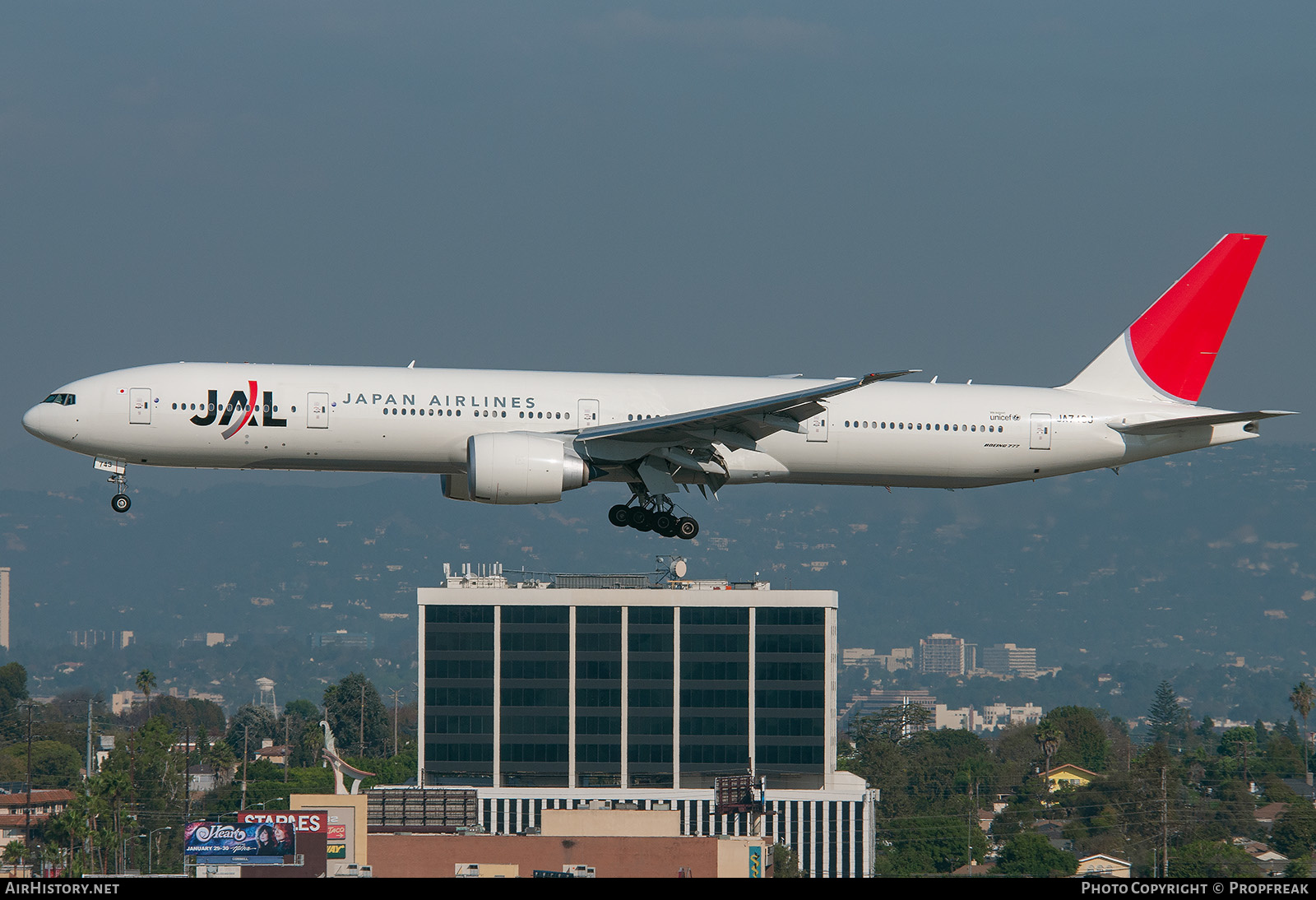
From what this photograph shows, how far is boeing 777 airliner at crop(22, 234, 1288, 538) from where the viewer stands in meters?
→ 40.9

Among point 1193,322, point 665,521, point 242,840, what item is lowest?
point 242,840

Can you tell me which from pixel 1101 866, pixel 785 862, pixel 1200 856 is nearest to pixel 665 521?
pixel 785 862

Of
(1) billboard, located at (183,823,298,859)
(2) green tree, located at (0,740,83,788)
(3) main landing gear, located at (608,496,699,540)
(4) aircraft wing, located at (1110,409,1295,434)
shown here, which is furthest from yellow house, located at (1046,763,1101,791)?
(3) main landing gear, located at (608,496,699,540)

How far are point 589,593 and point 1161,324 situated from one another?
78504mm

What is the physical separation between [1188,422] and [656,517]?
15541 mm

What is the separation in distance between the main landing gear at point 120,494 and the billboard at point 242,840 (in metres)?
40.1

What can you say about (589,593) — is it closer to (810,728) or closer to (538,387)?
(810,728)

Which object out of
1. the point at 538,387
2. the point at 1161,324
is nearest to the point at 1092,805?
the point at 1161,324

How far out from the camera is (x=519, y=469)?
133 feet

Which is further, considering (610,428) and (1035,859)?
(1035,859)

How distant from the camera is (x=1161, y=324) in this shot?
4894 cm

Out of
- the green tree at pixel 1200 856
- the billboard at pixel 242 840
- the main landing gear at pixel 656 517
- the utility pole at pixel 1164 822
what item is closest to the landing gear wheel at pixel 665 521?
the main landing gear at pixel 656 517

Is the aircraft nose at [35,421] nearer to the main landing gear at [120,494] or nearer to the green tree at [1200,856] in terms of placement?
the main landing gear at [120,494]

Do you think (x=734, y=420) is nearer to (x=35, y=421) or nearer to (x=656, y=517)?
(x=656, y=517)
